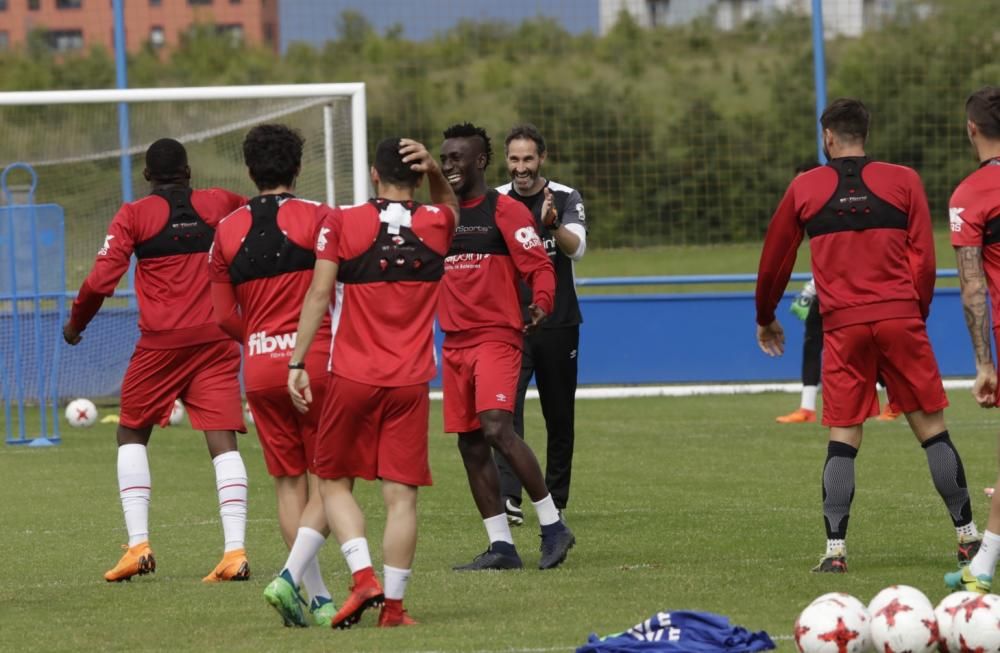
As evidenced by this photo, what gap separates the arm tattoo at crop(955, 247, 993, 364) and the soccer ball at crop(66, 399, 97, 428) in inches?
434

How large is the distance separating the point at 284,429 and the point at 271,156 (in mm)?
1148

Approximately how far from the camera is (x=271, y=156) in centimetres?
723

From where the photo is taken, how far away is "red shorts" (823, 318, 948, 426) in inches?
313

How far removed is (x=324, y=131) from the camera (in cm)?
1711

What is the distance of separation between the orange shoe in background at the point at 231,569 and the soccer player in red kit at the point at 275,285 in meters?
1.06

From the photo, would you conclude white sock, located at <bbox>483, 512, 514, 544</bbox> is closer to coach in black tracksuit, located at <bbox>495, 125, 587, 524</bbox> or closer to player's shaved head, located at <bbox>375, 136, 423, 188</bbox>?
coach in black tracksuit, located at <bbox>495, 125, 587, 524</bbox>

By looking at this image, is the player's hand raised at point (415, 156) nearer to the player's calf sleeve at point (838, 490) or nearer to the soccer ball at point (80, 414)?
the player's calf sleeve at point (838, 490)

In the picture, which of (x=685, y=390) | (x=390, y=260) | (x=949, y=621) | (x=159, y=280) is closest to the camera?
(x=949, y=621)

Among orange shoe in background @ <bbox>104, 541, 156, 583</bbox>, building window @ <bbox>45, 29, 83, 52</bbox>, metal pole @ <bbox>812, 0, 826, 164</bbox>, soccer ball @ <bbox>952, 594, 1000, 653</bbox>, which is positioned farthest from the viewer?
building window @ <bbox>45, 29, 83, 52</bbox>

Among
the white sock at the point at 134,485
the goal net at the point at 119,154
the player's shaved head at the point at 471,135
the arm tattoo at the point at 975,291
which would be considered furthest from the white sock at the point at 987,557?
the goal net at the point at 119,154

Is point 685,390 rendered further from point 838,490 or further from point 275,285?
point 275,285

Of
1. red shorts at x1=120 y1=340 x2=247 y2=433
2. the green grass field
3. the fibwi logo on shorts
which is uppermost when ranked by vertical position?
the fibwi logo on shorts

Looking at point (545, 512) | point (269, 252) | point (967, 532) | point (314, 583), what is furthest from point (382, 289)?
point (967, 532)

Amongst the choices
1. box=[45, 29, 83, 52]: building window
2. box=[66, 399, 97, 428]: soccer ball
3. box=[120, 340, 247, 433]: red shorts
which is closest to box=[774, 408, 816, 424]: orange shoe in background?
box=[66, 399, 97, 428]: soccer ball
